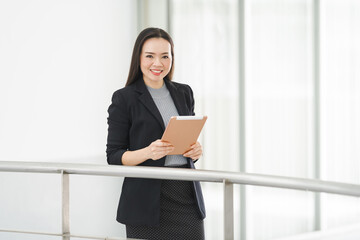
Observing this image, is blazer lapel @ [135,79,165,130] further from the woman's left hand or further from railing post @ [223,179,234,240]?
railing post @ [223,179,234,240]

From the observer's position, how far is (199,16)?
19.6ft

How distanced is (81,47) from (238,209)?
235 cm

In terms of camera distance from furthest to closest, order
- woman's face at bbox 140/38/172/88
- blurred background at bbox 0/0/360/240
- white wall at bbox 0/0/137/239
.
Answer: blurred background at bbox 0/0/360/240 < white wall at bbox 0/0/137/239 < woman's face at bbox 140/38/172/88

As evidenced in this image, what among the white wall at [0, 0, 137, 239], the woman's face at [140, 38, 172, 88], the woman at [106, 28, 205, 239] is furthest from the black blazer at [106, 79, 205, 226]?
the white wall at [0, 0, 137, 239]

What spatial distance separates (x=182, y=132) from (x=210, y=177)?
0.33 meters

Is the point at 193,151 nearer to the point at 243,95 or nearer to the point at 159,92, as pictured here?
the point at 159,92

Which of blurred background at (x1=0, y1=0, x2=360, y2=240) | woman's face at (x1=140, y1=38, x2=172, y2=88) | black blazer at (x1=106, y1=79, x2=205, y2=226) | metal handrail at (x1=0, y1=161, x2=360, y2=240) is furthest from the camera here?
blurred background at (x1=0, y1=0, x2=360, y2=240)

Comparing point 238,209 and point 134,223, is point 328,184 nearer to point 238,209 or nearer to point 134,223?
point 134,223

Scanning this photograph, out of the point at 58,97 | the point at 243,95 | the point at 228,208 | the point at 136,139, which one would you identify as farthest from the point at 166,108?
the point at 243,95

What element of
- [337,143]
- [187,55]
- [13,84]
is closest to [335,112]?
[337,143]

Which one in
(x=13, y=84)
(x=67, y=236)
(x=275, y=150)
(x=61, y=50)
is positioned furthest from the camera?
(x=275, y=150)

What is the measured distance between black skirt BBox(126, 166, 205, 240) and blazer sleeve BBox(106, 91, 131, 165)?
0.79 ft

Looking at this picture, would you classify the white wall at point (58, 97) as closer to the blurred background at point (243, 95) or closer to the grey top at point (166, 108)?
the blurred background at point (243, 95)

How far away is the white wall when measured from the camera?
4.70 m
